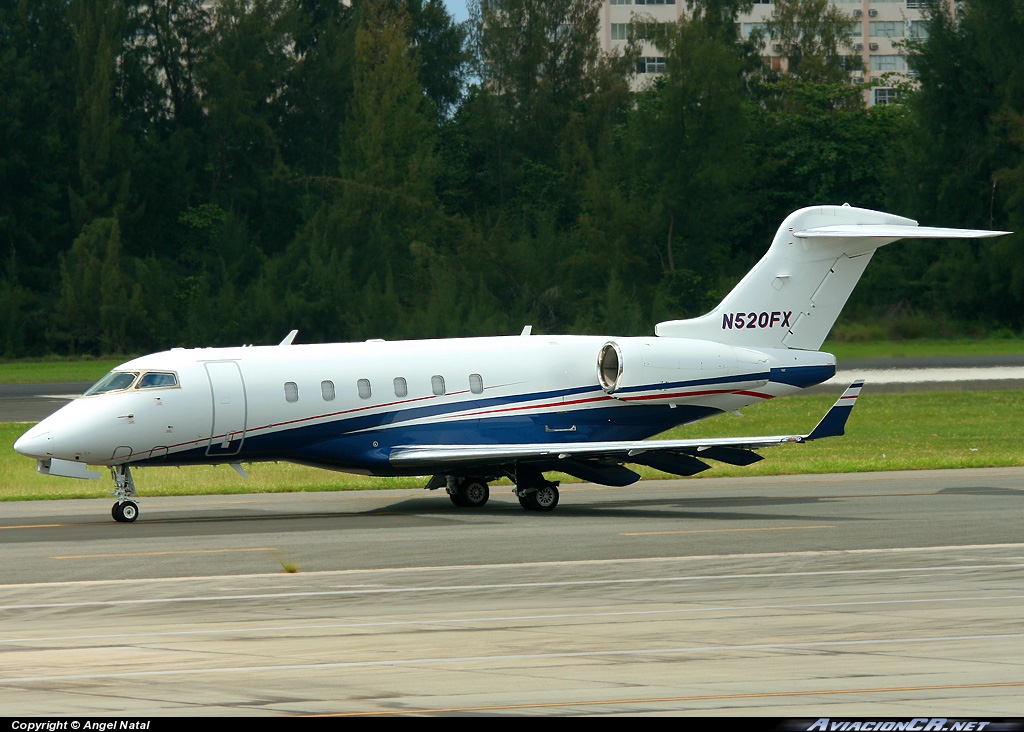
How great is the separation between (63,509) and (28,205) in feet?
187

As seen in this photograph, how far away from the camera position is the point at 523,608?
48.3 feet

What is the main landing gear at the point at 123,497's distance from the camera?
77.0 ft

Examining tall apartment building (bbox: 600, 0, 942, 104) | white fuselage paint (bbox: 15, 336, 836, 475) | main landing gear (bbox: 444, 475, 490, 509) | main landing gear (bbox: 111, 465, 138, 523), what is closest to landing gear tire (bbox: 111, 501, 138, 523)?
main landing gear (bbox: 111, 465, 138, 523)

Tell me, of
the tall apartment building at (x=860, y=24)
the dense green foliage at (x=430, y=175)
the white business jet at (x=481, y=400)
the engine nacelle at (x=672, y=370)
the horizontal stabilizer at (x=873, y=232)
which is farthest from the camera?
the tall apartment building at (x=860, y=24)

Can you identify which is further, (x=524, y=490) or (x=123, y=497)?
(x=524, y=490)

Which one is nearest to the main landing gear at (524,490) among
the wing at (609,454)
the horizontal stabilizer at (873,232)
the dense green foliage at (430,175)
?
the wing at (609,454)

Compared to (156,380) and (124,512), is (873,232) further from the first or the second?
(124,512)

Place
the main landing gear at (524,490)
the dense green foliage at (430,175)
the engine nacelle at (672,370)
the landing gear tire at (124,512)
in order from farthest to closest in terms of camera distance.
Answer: the dense green foliage at (430,175)
the engine nacelle at (672,370)
the main landing gear at (524,490)
the landing gear tire at (124,512)

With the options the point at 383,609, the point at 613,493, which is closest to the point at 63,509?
the point at 613,493

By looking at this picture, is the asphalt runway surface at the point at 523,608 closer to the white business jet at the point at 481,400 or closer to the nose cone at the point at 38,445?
the white business jet at the point at 481,400

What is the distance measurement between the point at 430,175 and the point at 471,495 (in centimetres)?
5665

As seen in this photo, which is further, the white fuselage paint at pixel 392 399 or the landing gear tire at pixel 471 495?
the landing gear tire at pixel 471 495

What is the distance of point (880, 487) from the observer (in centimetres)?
2788

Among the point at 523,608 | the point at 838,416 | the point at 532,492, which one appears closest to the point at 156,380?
the point at 532,492
